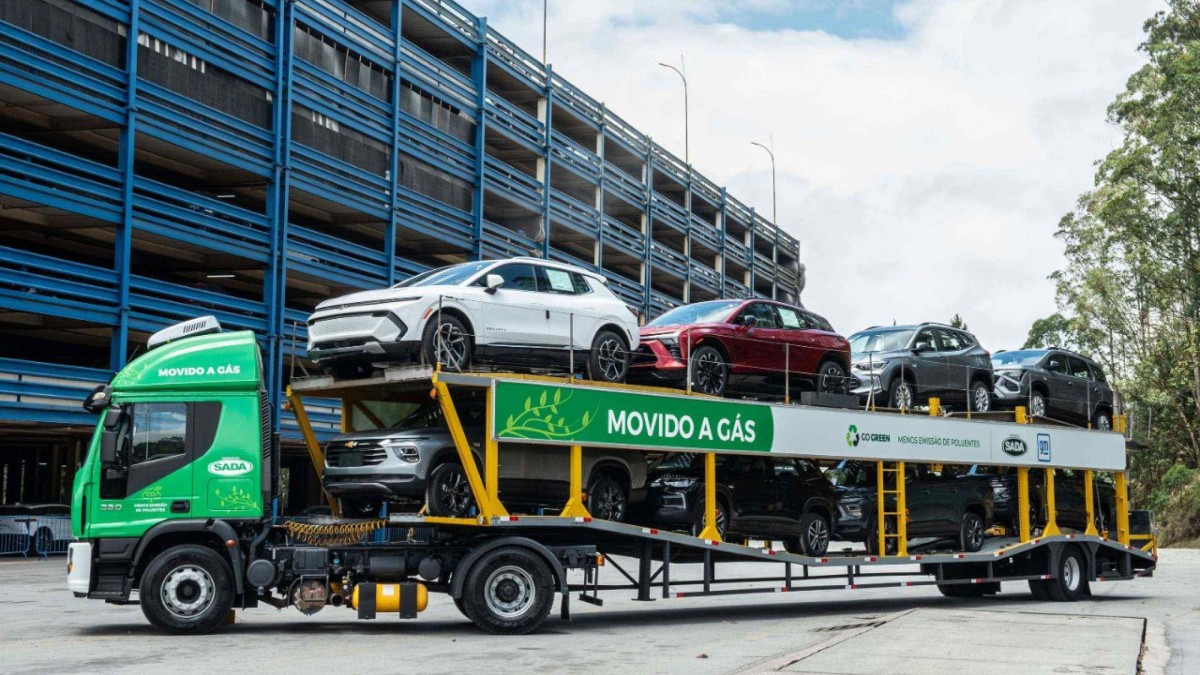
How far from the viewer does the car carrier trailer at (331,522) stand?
13062mm

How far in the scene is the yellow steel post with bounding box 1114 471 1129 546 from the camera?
72.1 ft

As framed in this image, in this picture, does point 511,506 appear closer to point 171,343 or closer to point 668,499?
point 668,499

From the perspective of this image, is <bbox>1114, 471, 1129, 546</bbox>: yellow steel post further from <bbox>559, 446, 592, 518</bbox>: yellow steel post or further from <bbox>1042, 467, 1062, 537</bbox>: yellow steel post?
<bbox>559, 446, 592, 518</bbox>: yellow steel post

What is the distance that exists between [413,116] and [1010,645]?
32.7m

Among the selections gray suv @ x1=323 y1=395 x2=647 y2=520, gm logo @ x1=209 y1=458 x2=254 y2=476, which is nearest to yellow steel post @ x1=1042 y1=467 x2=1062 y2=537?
gray suv @ x1=323 y1=395 x2=647 y2=520

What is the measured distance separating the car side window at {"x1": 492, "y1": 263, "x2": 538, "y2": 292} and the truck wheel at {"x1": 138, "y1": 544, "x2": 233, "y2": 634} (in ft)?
14.6

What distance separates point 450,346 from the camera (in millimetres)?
14062

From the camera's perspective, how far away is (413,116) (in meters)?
42.4

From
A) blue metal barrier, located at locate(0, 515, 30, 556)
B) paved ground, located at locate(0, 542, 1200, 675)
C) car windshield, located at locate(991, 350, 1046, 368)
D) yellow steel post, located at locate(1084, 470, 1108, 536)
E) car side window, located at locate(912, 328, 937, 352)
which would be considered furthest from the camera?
blue metal barrier, located at locate(0, 515, 30, 556)

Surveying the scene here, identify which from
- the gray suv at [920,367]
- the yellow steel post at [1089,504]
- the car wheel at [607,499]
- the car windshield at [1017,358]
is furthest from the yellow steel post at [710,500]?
the yellow steel post at [1089,504]

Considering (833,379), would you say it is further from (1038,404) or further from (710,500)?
(1038,404)

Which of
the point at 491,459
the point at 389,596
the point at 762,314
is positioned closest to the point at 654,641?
the point at 491,459

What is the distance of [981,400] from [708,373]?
625cm

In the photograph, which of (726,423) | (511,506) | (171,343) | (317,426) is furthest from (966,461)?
(171,343)
